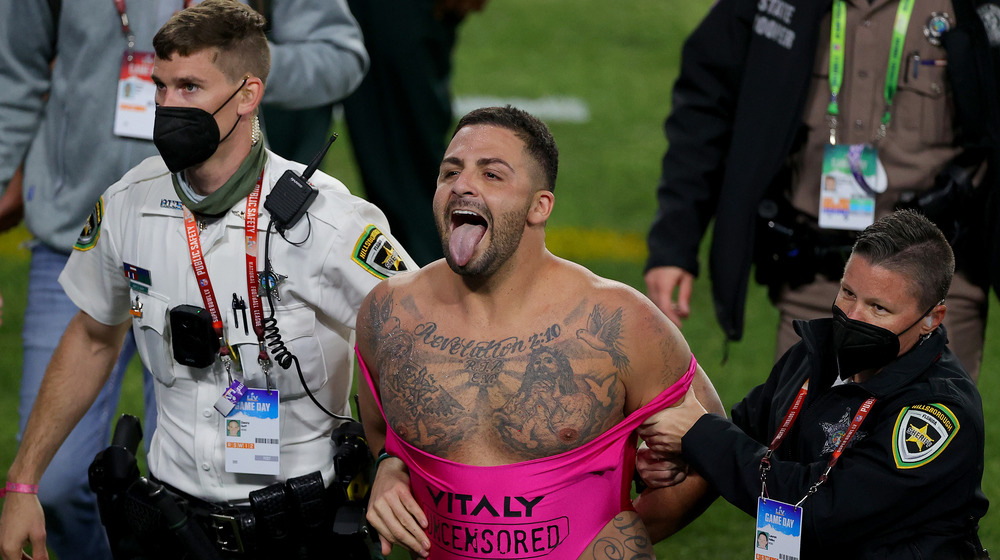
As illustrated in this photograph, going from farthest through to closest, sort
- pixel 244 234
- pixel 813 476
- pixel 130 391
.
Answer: pixel 130 391 → pixel 244 234 → pixel 813 476

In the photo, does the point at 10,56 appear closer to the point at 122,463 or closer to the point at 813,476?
the point at 122,463

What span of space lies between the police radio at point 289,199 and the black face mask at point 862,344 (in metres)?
1.38

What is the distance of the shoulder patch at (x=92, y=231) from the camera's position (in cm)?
367

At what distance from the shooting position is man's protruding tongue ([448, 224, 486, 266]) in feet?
10.0

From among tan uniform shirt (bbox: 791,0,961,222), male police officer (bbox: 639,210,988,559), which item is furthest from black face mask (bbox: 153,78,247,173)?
tan uniform shirt (bbox: 791,0,961,222)

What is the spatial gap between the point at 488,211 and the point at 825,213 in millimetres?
1586

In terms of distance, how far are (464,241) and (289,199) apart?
621 millimetres

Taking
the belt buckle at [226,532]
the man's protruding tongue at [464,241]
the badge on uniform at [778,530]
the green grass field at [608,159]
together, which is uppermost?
the man's protruding tongue at [464,241]

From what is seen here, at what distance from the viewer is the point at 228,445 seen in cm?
354

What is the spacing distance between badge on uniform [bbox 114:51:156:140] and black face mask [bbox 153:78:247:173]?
30.7 inches

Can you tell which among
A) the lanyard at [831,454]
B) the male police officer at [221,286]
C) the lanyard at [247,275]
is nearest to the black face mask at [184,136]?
the male police officer at [221,286]

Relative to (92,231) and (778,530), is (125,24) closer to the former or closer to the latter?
(92,231)

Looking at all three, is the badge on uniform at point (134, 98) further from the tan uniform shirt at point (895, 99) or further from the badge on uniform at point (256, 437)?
the tan uniform shirt at point (895, 99)

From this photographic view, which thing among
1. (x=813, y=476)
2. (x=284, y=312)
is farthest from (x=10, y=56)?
(x=813, y=476)
